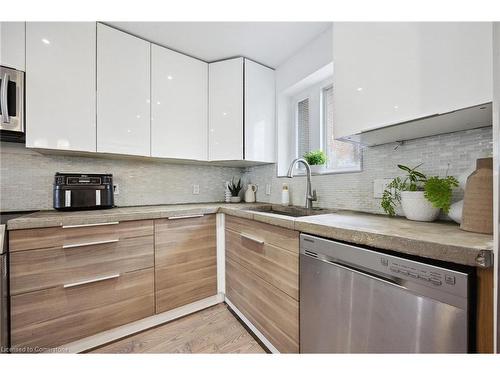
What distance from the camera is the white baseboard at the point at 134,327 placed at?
1.28 meters

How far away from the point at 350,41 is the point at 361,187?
0.86 metres

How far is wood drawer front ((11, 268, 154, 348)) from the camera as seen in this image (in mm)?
1134

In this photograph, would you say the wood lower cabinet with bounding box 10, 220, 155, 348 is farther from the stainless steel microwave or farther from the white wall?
the white wall

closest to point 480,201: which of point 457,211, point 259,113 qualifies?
point 457,211

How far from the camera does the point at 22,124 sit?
130cm

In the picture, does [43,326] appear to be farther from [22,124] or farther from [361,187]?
[361,187]

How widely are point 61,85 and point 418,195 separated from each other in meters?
2.21

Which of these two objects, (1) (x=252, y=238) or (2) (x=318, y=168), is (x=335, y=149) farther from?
(1) (x=252, y=238)

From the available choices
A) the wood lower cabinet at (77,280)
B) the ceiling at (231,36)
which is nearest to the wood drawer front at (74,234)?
the wood lower cabinet at (77,280)

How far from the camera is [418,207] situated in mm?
1030

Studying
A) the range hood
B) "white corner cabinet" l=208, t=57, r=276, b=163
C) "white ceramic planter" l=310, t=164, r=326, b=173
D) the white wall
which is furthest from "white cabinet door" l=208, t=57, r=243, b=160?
the range hood

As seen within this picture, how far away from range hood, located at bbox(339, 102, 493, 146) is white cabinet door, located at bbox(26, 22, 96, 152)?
67.8 inches

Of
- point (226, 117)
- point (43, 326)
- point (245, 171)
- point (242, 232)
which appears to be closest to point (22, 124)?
point (43, 326)

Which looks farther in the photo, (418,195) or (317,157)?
(317,157)
